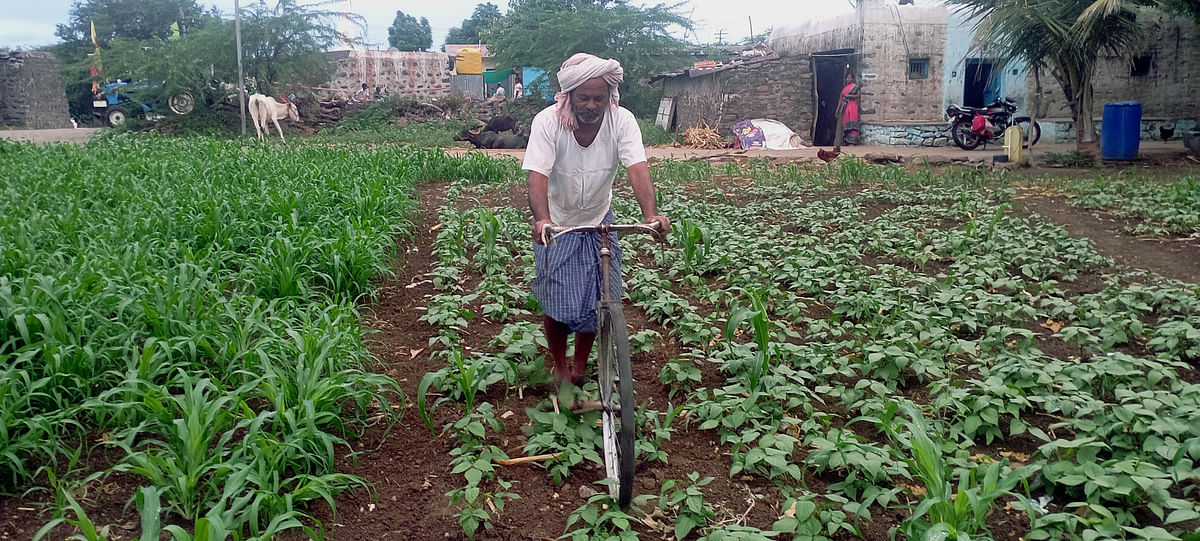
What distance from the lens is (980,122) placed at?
52.7ft

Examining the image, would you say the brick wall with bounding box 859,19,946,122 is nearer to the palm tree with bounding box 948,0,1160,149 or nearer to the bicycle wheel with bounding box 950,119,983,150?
the bicycle wheel with bounding box 950,119,983,150

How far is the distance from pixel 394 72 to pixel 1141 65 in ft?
81.7

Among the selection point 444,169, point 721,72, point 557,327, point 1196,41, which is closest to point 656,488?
point 557,327

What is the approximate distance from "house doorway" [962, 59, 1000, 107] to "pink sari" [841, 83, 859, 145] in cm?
220

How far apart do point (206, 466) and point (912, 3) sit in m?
18.8

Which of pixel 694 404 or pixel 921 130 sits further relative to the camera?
pixel 921 130

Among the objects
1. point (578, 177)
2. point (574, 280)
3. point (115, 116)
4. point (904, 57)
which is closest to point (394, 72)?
point (115, 116)

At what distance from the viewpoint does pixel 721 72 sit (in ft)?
64.2

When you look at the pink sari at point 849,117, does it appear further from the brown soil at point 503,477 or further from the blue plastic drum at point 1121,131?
the brown soil at point 503,477

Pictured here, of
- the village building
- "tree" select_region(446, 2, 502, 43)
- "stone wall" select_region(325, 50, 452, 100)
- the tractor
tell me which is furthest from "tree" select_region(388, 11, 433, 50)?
the village building

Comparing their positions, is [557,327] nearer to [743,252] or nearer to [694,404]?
[694,404]

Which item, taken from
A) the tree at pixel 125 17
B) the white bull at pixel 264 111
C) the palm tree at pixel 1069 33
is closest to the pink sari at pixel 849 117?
the palm tree at pixel 1069 33

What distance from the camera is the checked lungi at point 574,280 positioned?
3.46m

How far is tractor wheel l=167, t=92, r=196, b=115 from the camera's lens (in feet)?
71.7
